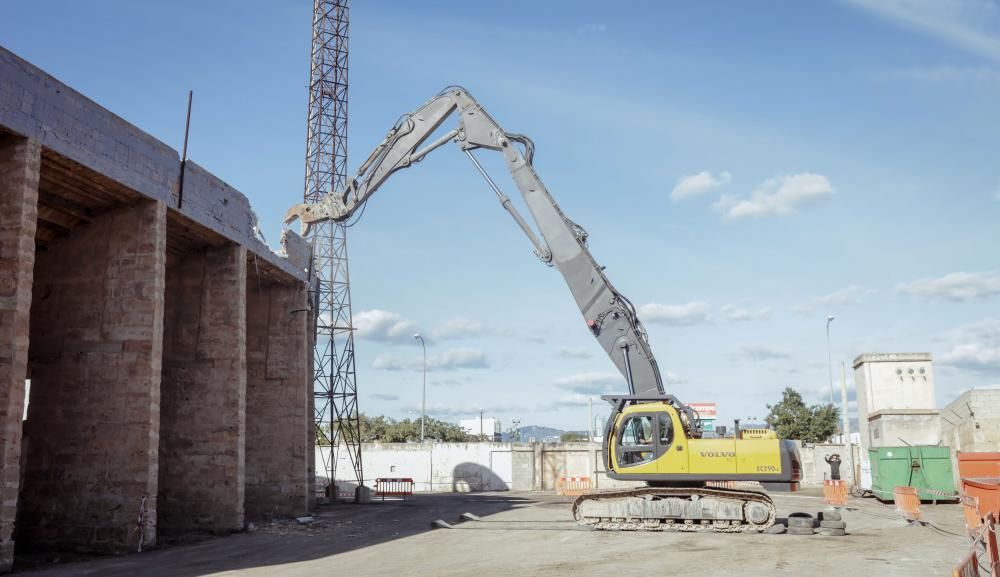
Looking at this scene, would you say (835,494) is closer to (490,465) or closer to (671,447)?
(671,447)

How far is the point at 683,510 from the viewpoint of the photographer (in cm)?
1845

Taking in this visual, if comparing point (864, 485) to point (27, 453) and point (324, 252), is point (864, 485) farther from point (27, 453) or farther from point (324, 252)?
point (27, 453)

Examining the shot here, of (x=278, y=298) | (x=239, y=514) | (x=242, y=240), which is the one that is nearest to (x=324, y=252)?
(x=278, y=298)

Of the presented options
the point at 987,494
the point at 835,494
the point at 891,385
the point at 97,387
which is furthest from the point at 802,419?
the point at 97,387

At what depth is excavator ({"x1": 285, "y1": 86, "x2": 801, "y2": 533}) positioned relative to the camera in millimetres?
18109

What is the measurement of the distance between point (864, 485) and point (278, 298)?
25.4 meters

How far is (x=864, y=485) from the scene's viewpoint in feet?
113

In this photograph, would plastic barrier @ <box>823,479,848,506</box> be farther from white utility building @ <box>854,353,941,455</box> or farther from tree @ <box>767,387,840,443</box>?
tree @ <box>767,387,840,443</box>

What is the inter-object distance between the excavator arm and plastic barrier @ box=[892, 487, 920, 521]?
841cm

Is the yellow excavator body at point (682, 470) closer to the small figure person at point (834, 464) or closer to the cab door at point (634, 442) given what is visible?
the cab door at point (634, 442)

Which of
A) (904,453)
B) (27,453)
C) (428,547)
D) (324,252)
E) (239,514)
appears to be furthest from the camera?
(324,252)

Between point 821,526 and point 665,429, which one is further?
point 665,429

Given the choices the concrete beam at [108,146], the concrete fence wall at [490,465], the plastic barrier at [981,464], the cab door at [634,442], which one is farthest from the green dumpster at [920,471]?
the concrete beam at [108,146]

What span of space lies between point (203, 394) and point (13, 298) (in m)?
8.83
